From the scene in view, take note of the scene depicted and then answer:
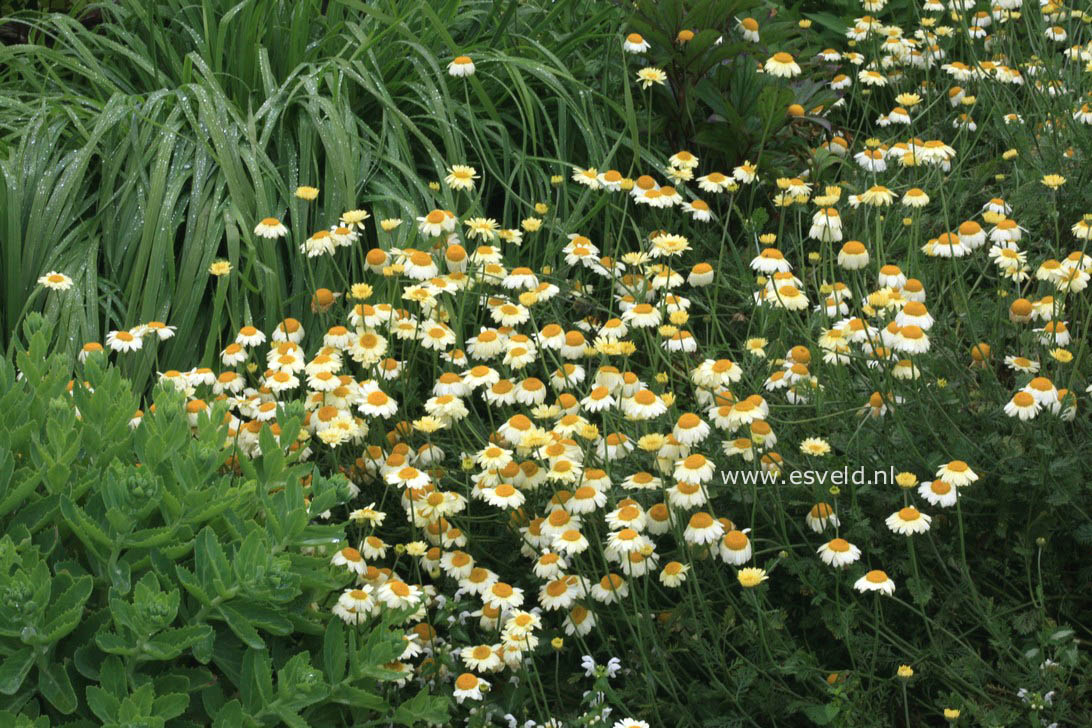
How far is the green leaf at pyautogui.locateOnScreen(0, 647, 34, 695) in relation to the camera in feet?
5.36

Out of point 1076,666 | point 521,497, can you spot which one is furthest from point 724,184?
point 1076,666

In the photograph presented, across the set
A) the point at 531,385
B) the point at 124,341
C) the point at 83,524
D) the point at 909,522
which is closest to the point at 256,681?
the point at 83,524

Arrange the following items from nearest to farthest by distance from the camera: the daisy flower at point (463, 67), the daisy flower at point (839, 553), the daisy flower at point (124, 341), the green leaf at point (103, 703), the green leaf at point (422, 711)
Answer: the green leaf at point (103, 703) < the green leaf at point (422, 711) < the daisy flower at point (839, 553) < the daisy flower at point (124, 341) < the daisy flower at point (463, 67)

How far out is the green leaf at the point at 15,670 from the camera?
1634 mm

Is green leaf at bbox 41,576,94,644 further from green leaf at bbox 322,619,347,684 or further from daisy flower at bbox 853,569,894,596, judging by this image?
daisy flower at bbox 853,569,894,596

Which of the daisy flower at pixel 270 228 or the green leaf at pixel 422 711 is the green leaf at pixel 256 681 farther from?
the daisy flower at pixel 270 228

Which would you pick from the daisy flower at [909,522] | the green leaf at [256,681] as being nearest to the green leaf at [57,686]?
the green leaf at [256,681]

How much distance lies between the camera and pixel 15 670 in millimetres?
1658

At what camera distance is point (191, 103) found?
385 centimetres

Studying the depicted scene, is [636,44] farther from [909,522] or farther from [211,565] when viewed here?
[211,565]

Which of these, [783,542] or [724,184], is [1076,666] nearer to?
[783,542]

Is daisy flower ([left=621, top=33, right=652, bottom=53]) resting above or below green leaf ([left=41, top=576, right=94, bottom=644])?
above

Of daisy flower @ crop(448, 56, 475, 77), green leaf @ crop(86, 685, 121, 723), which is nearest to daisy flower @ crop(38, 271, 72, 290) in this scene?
daisy flower @ crop(448, 56, 475, 77)

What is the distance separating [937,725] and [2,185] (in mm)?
2749
